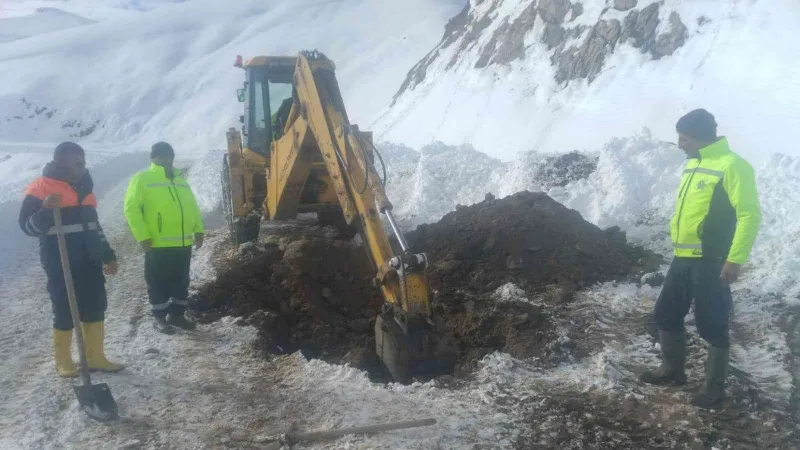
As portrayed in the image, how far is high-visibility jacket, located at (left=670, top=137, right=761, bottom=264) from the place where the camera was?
12.9 ft

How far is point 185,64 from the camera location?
48906 millimetres

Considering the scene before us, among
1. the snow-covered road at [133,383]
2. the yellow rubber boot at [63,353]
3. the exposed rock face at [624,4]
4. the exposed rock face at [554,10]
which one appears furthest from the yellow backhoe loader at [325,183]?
→ the exposed rock face at [554,10]

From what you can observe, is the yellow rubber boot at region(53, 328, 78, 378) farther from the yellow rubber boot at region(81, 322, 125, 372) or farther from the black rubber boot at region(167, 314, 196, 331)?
the black rubber boot at region(167, 314, 196, 331)

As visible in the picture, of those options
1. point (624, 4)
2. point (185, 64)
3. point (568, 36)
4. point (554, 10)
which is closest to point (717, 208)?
point (624, 4)

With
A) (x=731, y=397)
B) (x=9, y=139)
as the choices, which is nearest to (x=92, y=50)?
(x=9, y=139)

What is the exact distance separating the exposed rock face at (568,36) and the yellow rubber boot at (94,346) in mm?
15126

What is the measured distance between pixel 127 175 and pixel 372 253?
1752cm

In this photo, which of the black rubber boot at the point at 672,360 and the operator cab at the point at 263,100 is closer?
the black rubber boot at the point at 672,360

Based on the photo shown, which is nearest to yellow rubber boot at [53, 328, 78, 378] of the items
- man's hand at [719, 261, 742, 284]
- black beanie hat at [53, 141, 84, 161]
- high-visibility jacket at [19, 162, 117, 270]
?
high-visibility jacket at [19, 162, 117, 270]

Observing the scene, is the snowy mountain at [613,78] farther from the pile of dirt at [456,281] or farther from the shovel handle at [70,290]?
the shovel handle at [70,290]

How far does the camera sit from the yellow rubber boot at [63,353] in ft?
15.0

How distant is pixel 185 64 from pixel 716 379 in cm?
5104

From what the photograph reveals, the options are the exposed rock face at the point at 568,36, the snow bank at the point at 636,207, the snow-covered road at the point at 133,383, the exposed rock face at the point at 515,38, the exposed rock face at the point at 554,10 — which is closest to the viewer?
the snow-covered road at the point at 133,383

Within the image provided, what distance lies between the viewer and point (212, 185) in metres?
13.9
